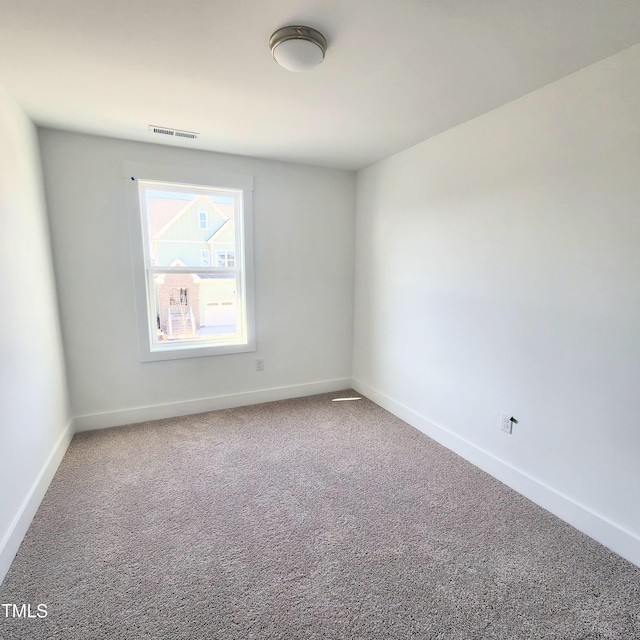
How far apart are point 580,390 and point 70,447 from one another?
11.3 feet

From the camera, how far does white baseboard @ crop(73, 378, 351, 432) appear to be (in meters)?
2.89

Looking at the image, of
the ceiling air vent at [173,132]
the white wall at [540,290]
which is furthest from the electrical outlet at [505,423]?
the ceiling air vent at [173,132]

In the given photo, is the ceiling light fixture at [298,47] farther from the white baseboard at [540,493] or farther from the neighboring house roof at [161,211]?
the white baseboard at [540,493]

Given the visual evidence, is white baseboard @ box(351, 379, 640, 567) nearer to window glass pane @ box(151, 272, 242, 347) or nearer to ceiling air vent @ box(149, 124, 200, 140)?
window glass pane @ box(151, 272, 242, 347)

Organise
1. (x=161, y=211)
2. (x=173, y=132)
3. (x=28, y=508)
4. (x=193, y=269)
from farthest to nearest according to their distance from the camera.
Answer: (x=193, y=269) → (x=161, y=211) → (x=173, y=132) → (x=28, y=508)

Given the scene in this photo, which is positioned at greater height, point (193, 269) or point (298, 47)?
point (298, 47)

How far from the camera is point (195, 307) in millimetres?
3207

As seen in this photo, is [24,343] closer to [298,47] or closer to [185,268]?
[185,268]

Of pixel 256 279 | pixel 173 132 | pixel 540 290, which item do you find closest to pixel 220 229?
pixel 256 279

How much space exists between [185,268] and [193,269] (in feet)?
0.22

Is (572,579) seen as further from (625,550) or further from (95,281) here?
(95,281)

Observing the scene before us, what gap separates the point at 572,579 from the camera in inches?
60.2

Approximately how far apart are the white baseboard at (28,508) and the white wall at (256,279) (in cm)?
55

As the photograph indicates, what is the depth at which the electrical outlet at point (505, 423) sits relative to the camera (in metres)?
2.19
